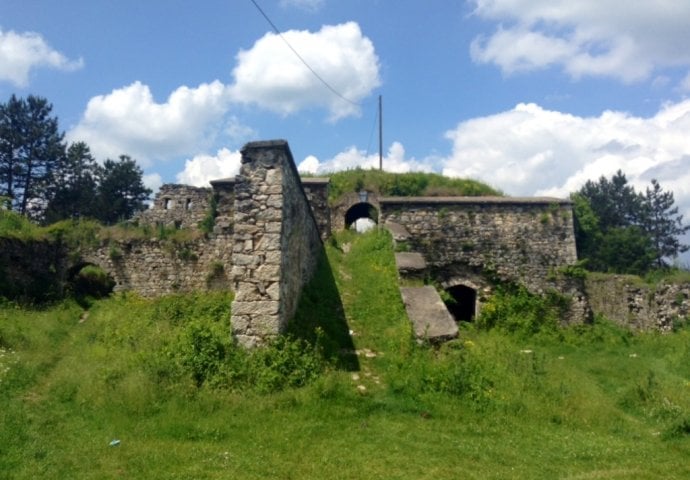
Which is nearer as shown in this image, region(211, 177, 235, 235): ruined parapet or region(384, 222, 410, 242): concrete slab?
region(384, 222, 410, 242): concrete slab

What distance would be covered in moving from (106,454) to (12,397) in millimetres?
2687

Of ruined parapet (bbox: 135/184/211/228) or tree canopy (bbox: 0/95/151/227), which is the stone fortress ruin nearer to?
ruined parapet (bbox: 135/184/211/228)

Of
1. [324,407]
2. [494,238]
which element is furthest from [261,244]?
[494,238]

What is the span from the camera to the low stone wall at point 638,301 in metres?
13.9

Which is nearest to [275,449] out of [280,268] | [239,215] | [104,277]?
[280,268]

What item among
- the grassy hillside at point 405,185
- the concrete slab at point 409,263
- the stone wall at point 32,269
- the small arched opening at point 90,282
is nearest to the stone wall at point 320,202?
the grassy hillside at point 405,185

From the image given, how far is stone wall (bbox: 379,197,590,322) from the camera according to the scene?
14766 mm

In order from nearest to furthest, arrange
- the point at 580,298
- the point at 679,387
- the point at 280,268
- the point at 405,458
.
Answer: the point at 405,458
the point at 280,268
the point at 679,387
the point at 580,298

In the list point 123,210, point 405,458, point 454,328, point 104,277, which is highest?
point 123,210

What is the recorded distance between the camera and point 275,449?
5.61 m

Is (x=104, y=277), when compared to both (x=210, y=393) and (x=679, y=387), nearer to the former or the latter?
(x=210, y=393)

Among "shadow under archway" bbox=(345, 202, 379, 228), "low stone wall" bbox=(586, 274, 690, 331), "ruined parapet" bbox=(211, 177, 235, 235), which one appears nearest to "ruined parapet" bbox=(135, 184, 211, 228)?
"ruined parapet" bbox=(211, 177, 235, 235)

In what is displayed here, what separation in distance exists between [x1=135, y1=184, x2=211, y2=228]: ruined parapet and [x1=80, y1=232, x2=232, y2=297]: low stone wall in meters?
4.12

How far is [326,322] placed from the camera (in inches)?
373
